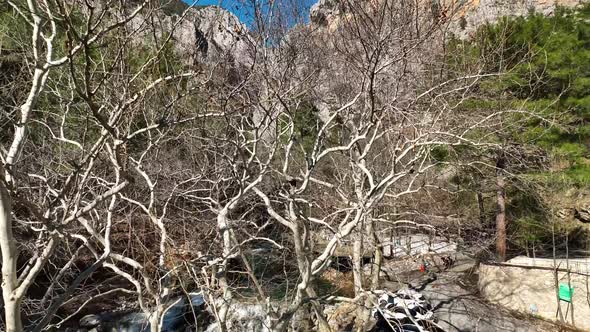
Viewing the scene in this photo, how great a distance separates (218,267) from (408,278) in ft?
22.7

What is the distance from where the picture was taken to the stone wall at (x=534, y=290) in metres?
7.01

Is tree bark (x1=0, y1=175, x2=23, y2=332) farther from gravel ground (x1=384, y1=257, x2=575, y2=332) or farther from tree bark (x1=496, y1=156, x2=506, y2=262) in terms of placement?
tree bark (x1=496, y1=156, x2=506, y2=262)

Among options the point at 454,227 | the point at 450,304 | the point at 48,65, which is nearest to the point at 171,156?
the point at 48,65

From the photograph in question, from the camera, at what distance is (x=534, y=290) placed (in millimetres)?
7598

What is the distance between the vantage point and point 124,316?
793 cm

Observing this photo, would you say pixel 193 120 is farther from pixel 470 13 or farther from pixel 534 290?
pixel 534 290

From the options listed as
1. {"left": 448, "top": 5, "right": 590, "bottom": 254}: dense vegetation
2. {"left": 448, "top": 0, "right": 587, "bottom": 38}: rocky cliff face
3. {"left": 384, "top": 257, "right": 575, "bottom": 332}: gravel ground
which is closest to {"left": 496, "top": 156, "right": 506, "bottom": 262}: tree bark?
{"left": 448, "top": 5, "right": 590, "bottom": 254}: dense vegetation

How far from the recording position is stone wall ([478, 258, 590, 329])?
701cm

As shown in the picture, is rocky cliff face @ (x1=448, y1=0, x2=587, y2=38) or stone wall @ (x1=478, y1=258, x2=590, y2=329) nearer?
rocky cliff face @ (x1=448, y1=0, x2=587, y2=38)

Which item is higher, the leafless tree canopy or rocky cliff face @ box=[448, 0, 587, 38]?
rocky cliff face @ box=[448, 0, 587, 38]

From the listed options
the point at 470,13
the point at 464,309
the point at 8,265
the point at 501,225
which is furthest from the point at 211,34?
the point at 501,225

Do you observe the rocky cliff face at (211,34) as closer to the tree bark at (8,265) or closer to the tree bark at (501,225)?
the tree bark at (8,265)

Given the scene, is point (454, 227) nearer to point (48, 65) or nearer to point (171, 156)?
point (171, 156)

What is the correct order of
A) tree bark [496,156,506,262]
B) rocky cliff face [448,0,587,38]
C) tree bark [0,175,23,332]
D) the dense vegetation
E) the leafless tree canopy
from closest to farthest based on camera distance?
tree bark [0,175,23,332], the leafless tree canopy, rocky cliff face [448,0,587,38], the dense vegetation, tree bark [496,156,506,262]
